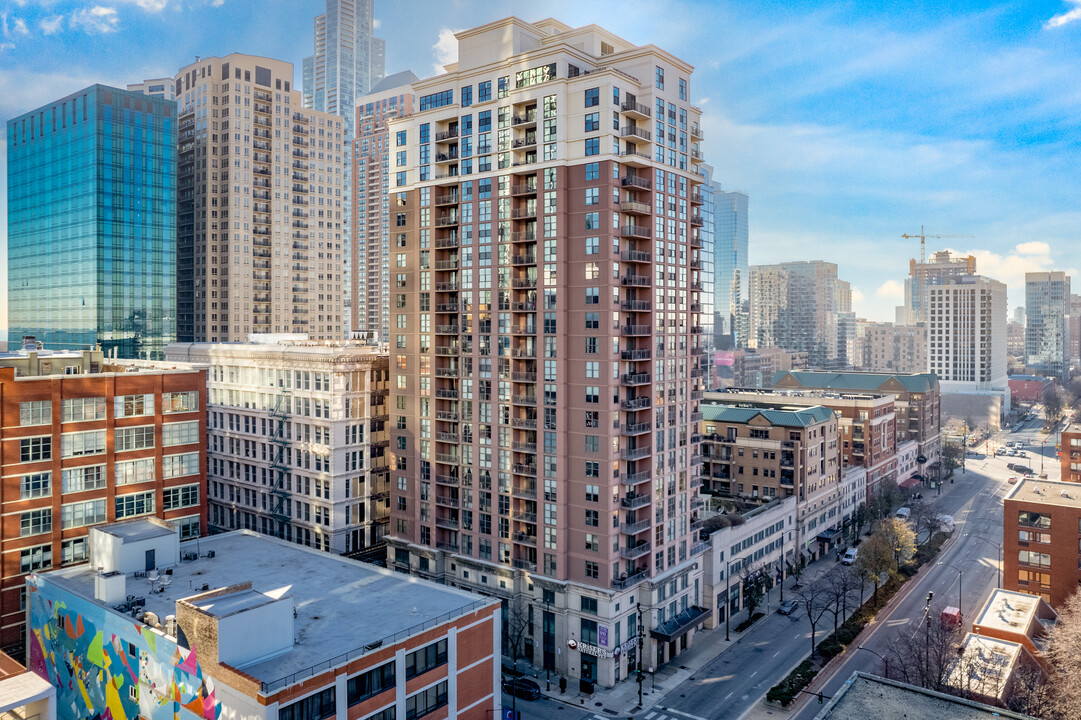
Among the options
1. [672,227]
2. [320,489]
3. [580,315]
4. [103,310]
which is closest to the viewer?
[580,315]

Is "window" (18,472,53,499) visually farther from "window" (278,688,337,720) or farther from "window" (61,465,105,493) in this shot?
"window" (278,688,337,720)

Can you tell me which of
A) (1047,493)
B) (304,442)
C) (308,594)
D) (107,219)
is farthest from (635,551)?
(107,219)

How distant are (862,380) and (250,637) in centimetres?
16279

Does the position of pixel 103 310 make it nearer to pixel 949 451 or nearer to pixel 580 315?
pixel 580 315

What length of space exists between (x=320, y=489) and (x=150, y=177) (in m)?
105

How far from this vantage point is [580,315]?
240ft

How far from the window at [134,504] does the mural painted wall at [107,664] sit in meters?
11.6

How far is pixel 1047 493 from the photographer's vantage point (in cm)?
9350

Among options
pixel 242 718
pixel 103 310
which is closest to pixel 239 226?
pixel 103 310

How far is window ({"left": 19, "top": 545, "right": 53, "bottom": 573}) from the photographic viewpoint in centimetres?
6594

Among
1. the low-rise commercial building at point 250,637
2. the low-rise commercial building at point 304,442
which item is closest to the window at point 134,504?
the low-rise commercial building at point 250,637

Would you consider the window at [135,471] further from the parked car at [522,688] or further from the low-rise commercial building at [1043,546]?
the low-rise commercial building at [1043,546]

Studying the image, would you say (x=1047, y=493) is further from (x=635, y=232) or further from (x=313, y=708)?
(x=313, y=708)

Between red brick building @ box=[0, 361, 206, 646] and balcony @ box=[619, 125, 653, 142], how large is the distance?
171ft
